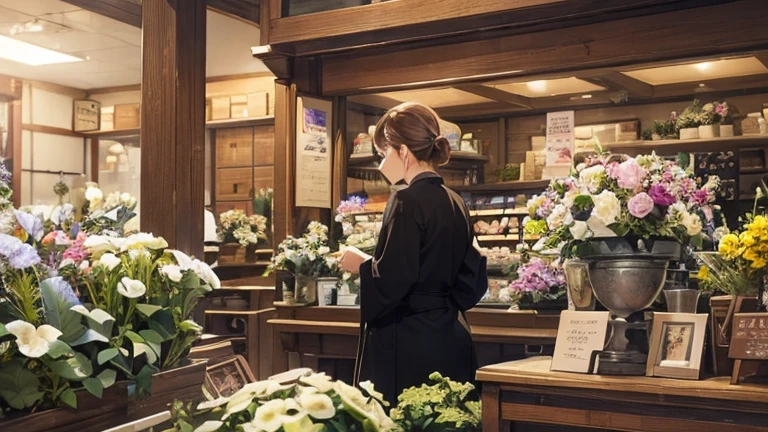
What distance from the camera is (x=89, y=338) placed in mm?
1586

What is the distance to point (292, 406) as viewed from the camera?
46.1 inches

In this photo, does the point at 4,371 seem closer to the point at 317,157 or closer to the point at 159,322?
the point at 159,322

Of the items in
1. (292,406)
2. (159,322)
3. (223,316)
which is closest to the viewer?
(292,406)

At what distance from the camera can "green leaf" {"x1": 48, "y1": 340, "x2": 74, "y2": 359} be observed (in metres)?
1.50

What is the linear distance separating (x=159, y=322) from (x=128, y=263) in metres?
0.14

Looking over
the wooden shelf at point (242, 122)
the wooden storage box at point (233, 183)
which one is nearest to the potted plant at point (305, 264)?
the wooden shelf at point (242, 122)

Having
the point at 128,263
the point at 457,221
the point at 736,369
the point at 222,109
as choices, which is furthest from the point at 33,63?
the point at 736,369

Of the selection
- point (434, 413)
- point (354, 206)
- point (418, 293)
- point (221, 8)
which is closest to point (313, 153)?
point (354, 206)

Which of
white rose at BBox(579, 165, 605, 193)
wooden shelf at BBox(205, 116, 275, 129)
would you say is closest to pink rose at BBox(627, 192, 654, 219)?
white rose at BBox(579, 165, 605, 193)

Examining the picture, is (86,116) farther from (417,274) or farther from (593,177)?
(593,177)

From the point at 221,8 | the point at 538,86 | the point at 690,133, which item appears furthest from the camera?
the point at 221,8

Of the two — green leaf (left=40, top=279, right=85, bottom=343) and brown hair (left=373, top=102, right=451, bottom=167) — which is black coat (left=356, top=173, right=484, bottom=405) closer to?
brown hair (left=373, top=102, right=451, bottom=167)

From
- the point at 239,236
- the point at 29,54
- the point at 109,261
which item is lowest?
the point at 239,236

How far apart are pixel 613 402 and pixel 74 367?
1.14m
